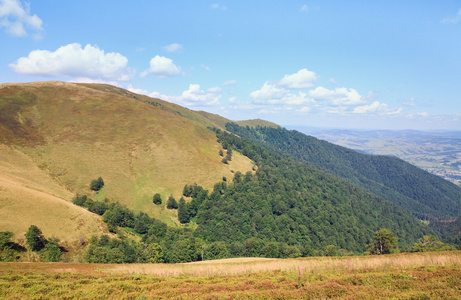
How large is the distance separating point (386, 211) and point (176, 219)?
631 ft

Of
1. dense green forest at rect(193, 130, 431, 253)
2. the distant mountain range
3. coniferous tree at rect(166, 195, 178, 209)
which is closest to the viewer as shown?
the distant mountain range

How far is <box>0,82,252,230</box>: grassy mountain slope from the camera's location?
327 ft

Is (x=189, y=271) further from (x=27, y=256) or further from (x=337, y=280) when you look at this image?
(x=27, y=256)

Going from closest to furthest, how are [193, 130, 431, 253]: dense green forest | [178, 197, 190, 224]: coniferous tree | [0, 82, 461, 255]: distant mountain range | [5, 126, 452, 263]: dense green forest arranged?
[0, 82, 461, 255]: distant mountain range, [5, 126, 452, 263]: dense green forest, [178, 197, 190, 224]: coniferous tree, [193, 130, 431, 253]: dense green forest

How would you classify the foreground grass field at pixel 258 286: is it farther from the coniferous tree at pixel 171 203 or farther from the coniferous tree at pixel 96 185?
the coniferous tree at pixel 96 185

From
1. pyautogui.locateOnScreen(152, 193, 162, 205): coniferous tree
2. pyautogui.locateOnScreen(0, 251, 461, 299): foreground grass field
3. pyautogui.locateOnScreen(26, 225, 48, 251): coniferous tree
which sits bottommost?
pyautogui.locateOnScreen(152, 193, 162, 205): coniferous tree

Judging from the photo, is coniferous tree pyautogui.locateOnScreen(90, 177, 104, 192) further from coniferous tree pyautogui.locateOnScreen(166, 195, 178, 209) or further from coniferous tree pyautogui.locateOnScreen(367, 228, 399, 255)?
coniferous tree pyautogui.locateOnScreen(367, 228, 399, 255)

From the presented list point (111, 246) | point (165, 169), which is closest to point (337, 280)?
point (111, 246)

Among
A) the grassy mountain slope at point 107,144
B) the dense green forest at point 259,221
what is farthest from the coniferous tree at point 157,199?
the dense green forest at point 259,221

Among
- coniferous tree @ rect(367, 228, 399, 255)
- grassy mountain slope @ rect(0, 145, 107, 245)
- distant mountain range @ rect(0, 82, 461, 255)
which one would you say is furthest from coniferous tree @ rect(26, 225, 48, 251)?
coniferous tree @ rect(367, 228, 399, 255)

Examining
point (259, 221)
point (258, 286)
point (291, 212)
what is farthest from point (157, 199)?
point (258, 286)

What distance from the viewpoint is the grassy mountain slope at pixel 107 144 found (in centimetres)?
9975

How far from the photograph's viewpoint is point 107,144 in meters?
124

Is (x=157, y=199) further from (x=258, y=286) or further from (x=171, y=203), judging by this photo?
(x=258, y=286)
